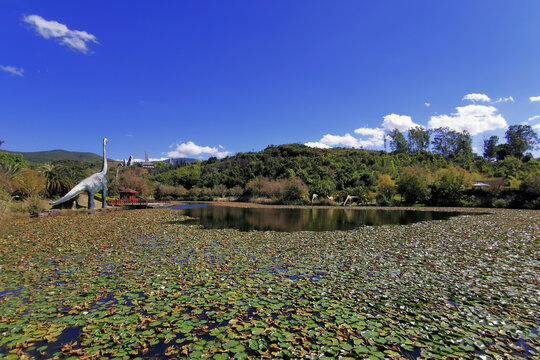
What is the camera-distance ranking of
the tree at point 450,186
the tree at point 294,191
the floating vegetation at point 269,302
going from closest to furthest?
the floating vegetation at point 269,302 < the tree at point 450,186 < the tree at point 294,191

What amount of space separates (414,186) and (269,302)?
4330 centimetres

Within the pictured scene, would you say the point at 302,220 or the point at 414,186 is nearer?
the point at 302,220

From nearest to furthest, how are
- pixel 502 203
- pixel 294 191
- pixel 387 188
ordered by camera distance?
pixel 502 203 < pixel 387 188 < pixel 294 191

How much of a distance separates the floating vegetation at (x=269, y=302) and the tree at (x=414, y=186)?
3357 centimetres

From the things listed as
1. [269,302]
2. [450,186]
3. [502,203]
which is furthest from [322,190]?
[269,302]

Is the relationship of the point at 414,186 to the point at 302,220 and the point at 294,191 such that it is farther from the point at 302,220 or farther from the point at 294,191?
the point at 302,220

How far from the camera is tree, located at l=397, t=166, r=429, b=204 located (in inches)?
1645

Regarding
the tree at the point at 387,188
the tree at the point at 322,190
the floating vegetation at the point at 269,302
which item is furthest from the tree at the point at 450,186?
the floating vegetation at the point at 269,302

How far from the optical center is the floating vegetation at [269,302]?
4.03 metres

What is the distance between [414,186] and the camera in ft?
138

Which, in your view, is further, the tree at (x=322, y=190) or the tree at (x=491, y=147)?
the tree at (x=491, y=147)

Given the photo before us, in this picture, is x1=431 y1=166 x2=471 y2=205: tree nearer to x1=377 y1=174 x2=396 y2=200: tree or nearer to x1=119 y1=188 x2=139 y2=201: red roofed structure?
x1=377 y1=174 x2=396 y2=200: tree

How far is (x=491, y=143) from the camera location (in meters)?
78.4

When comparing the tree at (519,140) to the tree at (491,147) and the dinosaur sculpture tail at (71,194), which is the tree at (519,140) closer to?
the tree at (491,147)
